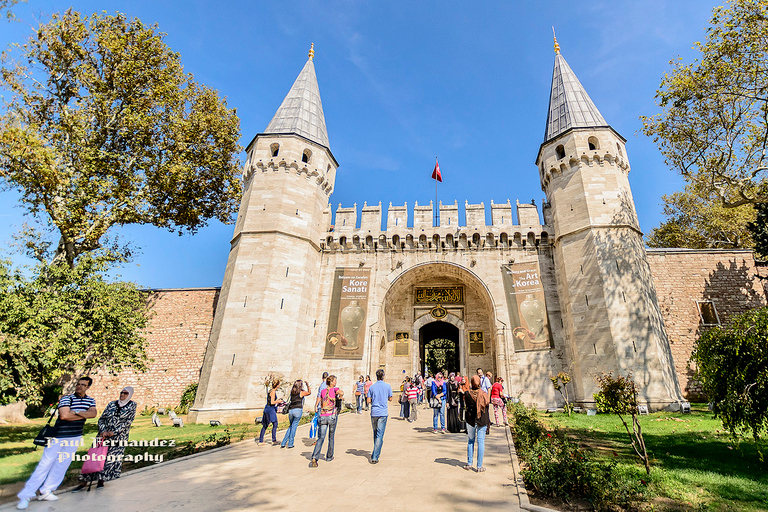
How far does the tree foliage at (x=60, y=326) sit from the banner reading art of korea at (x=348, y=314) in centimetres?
720

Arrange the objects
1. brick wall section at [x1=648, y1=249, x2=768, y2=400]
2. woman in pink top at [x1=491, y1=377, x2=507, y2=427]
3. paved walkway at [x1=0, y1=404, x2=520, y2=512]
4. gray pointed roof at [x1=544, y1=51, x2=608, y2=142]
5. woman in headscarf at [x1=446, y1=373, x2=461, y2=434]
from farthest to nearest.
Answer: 1. gray pointed roof at [x1=544, y1=51, x2=608, y2=142]
2. brick wall section at [x1=648, y1=249, x2=768, y2=400]
3. woman in pink top at [x1=491, y1=377, x2=507, y2=427]
4. woman in headscarf at [x1=446, y1=373, x2=461, y2=434]
5. paved walkway at [x1=0, y1=404, x2=520, y2=512]

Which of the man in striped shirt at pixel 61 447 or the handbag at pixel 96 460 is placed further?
the handbag at pixel 96 460

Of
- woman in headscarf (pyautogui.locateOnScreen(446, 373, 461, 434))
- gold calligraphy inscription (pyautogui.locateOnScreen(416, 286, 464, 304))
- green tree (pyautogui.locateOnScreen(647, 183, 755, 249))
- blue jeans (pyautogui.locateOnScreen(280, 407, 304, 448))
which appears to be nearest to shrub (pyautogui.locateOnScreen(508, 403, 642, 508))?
blue jeans (pyautogui.locateOnScreen(280, 407, 304, 448))

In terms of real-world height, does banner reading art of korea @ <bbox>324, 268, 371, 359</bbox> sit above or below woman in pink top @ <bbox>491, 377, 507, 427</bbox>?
above

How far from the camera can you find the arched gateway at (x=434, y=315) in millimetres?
17625

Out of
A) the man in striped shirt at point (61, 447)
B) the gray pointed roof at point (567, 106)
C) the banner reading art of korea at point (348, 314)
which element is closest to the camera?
the man in striped shirt at point (61, 447)

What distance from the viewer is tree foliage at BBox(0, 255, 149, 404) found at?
311 inches

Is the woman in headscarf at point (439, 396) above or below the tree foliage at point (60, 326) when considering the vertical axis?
below

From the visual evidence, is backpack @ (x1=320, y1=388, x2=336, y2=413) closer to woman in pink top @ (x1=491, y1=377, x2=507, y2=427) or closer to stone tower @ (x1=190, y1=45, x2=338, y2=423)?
woman in pink top @ (x1=491, y1=377, x2=507, y2=427)

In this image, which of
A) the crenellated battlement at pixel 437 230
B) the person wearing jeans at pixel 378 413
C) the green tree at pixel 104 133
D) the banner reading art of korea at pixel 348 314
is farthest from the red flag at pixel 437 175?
the person wearing jeans at pixel 378 413

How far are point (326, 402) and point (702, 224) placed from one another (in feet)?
86.5

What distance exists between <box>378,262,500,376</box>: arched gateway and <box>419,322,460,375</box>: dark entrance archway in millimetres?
1567

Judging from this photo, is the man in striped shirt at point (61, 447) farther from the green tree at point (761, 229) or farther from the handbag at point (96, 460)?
the green tree at point (761, 229)

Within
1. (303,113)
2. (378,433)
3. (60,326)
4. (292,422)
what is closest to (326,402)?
(378,433)
